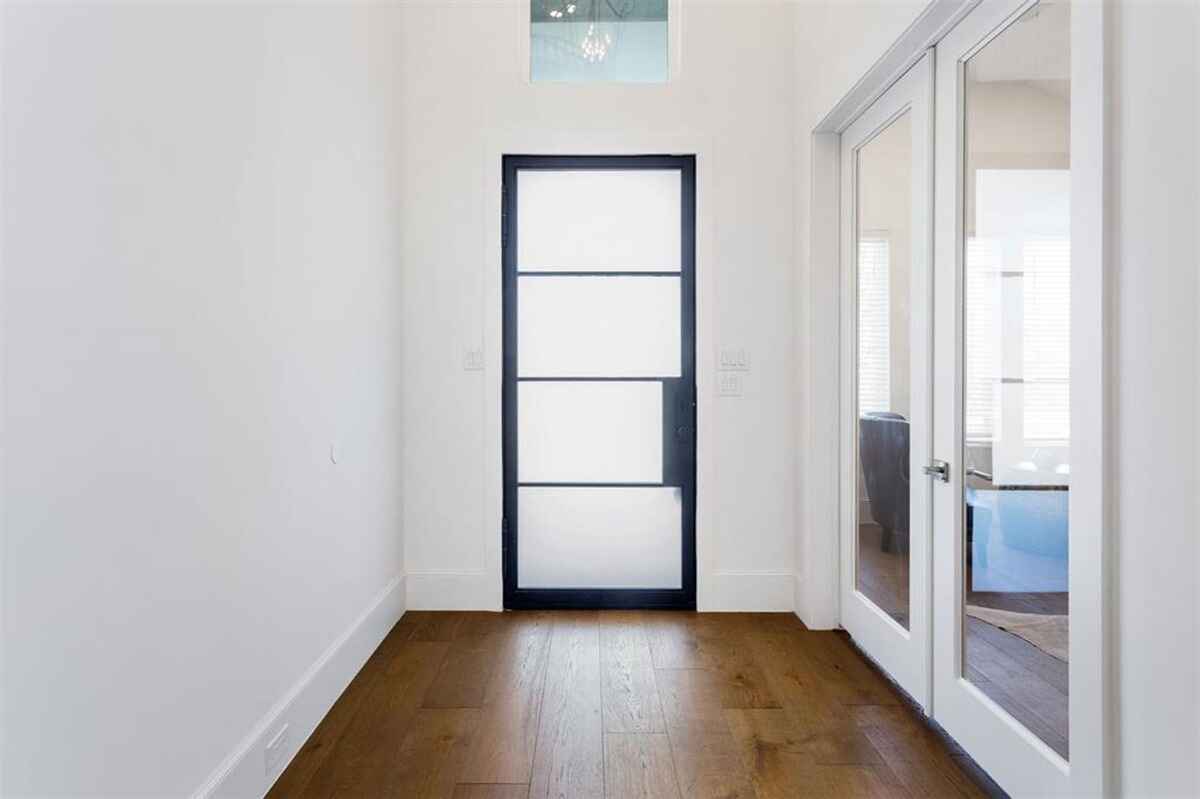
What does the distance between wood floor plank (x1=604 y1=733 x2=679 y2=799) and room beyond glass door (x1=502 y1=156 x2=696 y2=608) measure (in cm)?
125

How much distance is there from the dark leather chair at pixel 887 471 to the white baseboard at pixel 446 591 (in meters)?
1.80

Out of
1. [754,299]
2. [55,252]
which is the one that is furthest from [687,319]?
[55,252]

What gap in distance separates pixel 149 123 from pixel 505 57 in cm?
229

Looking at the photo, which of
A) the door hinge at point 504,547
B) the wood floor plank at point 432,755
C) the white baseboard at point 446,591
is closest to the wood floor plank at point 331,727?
the wood floor plank at point 432,755

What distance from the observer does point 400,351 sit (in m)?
3.38

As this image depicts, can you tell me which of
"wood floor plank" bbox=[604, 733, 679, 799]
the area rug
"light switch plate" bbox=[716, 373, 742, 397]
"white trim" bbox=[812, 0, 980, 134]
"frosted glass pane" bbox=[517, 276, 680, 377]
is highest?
"white trim" bbox=[812, 0, 980, 134]

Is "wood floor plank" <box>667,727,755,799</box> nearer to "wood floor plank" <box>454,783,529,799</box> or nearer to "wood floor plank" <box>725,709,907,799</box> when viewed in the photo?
"wood floor plank" <box>725,709,907,799</box>

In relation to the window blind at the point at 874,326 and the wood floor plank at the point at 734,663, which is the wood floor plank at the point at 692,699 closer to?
the wood floor plank at the point at 734,663

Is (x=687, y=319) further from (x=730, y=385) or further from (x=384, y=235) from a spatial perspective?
(x=384, y=235)

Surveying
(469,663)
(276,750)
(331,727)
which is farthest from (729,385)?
(276,750)

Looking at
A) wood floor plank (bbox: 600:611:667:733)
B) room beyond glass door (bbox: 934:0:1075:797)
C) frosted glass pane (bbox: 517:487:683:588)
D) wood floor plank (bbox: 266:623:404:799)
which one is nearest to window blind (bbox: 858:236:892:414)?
room beyond glass door (bbox: 934:0:1075:797)

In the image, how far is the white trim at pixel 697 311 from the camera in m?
3.39

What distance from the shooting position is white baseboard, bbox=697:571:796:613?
3408 mm

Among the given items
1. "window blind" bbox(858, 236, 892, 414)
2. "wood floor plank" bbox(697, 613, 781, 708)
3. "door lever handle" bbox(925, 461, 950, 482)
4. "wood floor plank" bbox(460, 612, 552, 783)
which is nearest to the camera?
"wood floor plank" bbox(460, 612, 552, 783)
